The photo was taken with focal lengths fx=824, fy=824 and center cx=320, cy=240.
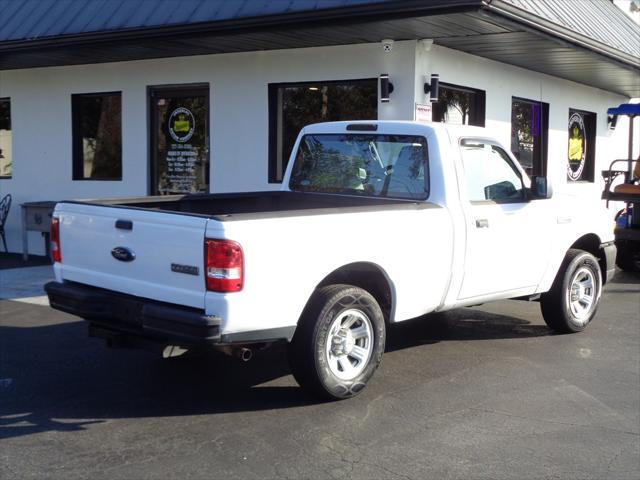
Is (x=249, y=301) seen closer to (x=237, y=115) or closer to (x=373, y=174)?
(x=373, y=174)

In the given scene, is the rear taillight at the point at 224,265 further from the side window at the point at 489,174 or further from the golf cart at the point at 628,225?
the golf cart at the point at 628,225

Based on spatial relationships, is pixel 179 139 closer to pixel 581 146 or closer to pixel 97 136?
pixel 97 136

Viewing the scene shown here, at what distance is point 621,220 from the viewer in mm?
12156

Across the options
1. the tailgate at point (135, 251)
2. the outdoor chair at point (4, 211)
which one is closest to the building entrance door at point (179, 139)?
the outdoor chair at point (4, 211)

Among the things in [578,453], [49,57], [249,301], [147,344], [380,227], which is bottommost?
[578,453]

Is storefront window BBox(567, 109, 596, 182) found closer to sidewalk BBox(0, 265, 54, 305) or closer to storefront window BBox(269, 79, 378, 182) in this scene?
storefront window BBox(269, 79, 378, 182)

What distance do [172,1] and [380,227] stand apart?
6.33m

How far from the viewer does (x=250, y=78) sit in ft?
38.1

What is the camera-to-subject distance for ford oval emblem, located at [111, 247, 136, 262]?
5395mm

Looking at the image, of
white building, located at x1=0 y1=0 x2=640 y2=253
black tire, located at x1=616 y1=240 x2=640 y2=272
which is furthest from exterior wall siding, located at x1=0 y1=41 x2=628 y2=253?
black tire, located at x1=616 y1=240 x2=640 y2=272

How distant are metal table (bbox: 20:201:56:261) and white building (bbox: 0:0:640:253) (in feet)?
2.41

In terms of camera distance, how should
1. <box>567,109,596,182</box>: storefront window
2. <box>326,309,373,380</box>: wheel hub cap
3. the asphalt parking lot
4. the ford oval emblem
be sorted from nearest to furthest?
1. the asphalt parking lot
2. the ford oval emblem
3. <box>326,309,373,380</box>: wheel hub cap
4. <box>567,109,596,182</box>: storefront window

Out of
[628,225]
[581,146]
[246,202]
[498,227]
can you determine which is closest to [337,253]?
[498,227]

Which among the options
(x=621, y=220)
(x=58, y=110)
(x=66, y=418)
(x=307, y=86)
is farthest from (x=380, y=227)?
(x=58, y=110)
